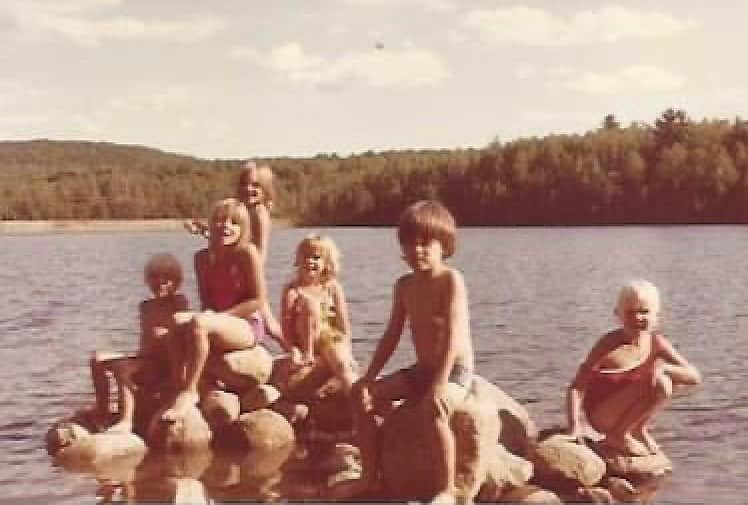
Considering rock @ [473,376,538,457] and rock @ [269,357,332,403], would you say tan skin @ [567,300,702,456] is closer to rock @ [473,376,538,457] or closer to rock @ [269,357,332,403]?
rock @ [473,376,538,457]

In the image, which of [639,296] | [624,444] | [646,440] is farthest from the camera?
[646,440]

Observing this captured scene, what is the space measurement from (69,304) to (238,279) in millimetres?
20953

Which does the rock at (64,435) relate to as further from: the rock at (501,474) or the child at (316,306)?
the rock at (501,474)

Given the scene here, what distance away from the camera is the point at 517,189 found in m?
96.4

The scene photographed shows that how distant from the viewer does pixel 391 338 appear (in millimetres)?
7676

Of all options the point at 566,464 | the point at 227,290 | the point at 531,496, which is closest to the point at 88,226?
the point at 227,290

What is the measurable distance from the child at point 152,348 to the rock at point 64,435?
286 millimetres

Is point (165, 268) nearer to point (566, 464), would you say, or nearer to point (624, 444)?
point (566, 464)

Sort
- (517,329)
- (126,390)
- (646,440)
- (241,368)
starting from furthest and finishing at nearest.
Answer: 1. (517,329)
2. (241,368)
3. (126,390)
4. (646,440)

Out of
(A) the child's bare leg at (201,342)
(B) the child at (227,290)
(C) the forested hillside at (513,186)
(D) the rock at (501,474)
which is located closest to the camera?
(D) the rock at (501,474)

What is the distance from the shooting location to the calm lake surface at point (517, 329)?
9875 millimetres


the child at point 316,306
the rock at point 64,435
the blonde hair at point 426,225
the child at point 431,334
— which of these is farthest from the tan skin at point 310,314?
the blonde hair at point 426,225

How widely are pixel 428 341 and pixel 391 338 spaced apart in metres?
0.37

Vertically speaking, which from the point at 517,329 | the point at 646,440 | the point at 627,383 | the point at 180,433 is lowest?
the point at 517,329
